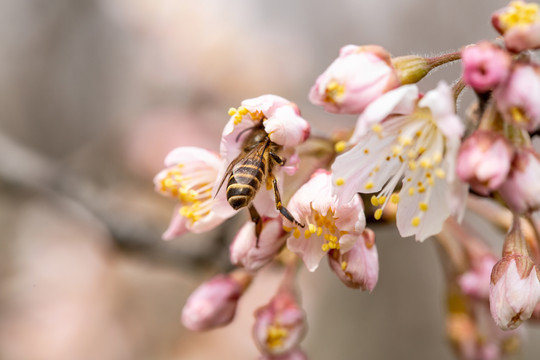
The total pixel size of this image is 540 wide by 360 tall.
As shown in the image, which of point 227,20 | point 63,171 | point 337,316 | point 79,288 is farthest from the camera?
point 337,316

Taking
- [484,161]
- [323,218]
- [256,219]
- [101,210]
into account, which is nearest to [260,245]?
[256,219]

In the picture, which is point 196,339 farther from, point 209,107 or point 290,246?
point 290,246

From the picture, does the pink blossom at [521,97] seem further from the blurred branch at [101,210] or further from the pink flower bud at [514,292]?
the blurred branch at [101,210]

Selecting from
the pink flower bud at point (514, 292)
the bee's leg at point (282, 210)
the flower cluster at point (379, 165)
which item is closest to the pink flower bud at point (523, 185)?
the flower cluster at point (379, 165)

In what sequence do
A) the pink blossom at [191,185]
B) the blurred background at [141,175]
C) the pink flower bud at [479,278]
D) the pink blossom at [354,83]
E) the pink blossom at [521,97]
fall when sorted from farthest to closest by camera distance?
the blurred background at [141,175], the pink flower bud at [479,278], the pink blossom at [191,185], the pink blossom at [354,83], the pink blossom at [521,97]

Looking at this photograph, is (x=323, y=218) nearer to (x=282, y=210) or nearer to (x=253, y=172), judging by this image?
(x=282, y=210)

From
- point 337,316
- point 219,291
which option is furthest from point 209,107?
point 219,291
